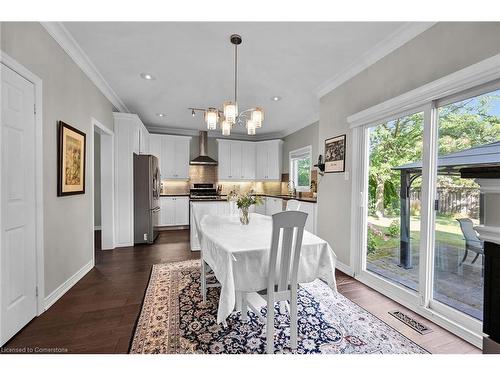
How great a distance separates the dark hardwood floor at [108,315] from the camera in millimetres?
1666

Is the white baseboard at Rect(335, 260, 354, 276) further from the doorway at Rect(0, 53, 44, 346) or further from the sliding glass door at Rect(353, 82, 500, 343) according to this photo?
the doorway at Rect(0, 53, 44, 346)

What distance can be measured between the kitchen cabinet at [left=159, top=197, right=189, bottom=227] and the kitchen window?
2.98 m

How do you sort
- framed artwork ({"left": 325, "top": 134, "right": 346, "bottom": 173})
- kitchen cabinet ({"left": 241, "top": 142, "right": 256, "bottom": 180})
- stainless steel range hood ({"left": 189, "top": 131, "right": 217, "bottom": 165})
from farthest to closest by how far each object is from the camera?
kitchen cabinet ({"left": 241, "top": 142, "right": 256, "bottom": 180}), stainless steel range hood ({"left": 189, "top": 131, "right": 217, "bottom": 165}), framed artwork ({"left": 325, "top": 134, "right": 346, "bottom": 173})

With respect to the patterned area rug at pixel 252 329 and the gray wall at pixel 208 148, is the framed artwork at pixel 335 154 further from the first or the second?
the gray wall at pixel 208 148

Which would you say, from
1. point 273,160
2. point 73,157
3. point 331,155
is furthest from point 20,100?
point 273,160

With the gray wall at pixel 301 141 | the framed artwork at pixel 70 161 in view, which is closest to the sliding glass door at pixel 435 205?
the gray wall at pixel 301 141

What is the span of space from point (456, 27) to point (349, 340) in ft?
8.52

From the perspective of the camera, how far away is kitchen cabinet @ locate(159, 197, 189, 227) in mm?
5863

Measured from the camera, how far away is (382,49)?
243 cm

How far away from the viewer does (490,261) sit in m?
1.11

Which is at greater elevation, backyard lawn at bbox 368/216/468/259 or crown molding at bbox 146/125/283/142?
crown molding at bbox 146/125/283/142

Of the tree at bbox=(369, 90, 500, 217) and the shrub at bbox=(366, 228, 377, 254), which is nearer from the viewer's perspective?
the tree at bbox=(369, 90, 500, 217)

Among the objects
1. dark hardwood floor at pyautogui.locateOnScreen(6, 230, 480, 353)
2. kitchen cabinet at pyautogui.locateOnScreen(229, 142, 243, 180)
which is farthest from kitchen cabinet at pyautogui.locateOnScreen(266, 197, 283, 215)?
dark hardwood floor at pyautogui.locateOnScreen(6, 230, 480, 353)

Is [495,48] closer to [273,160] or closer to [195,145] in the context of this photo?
[273,160]
